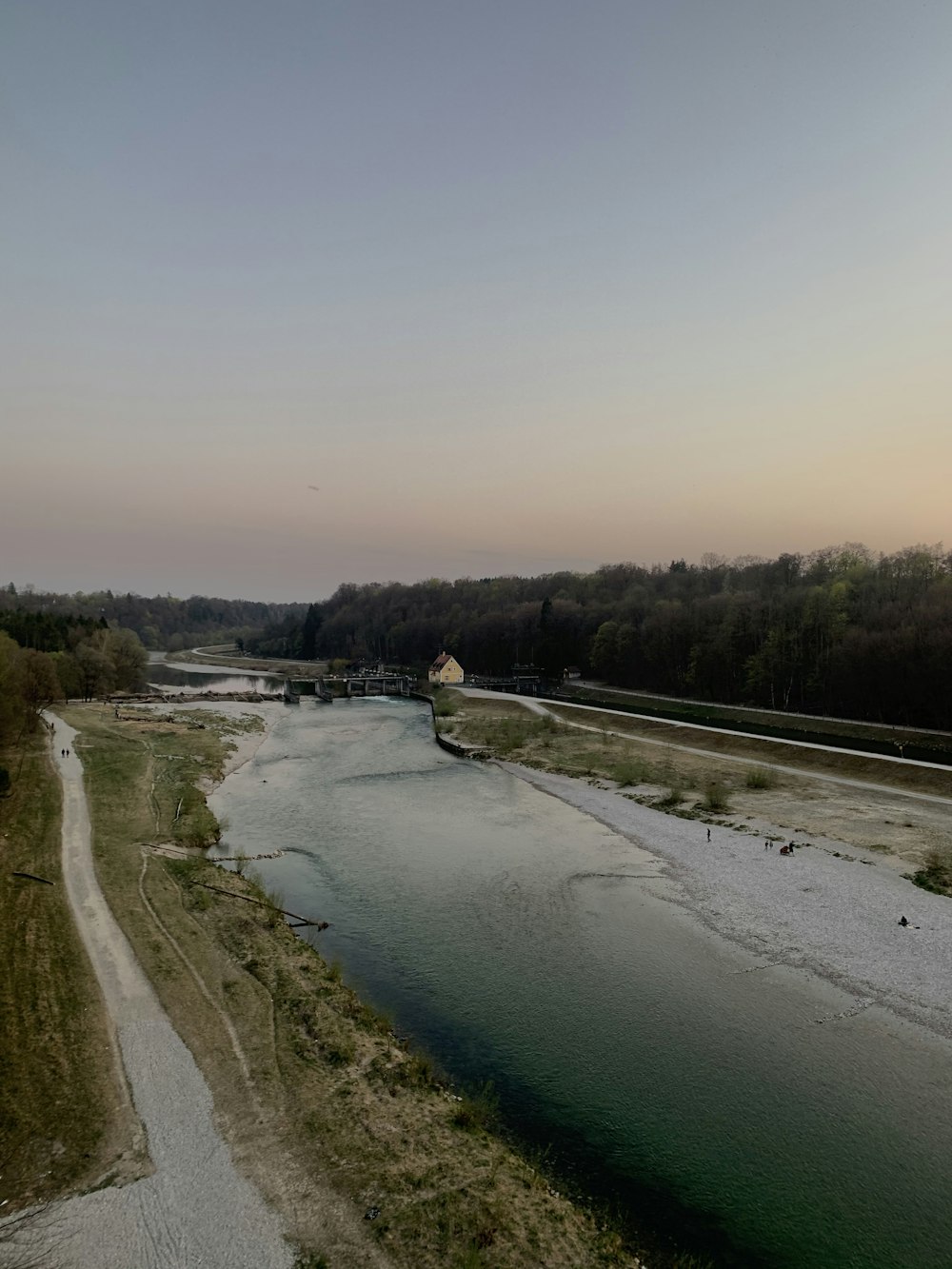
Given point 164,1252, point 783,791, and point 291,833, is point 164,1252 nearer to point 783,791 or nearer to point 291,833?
point 291,833

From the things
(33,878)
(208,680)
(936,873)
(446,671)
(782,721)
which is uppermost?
(446,671)

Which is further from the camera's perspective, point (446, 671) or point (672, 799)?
point (446, 671)

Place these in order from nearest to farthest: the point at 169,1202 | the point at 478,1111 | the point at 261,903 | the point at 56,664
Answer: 1. the point at 169,1202
2. the point at 478,1111
3. the point at 261,903
4. the point at 56,664

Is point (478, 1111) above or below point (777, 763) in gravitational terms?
below

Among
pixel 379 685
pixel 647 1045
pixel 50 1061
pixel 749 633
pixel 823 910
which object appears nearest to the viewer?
pixel 50 1061

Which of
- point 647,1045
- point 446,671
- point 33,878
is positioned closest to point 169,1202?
point 647,1045

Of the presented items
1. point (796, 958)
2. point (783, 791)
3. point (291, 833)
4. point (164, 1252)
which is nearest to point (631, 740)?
point (783, 791)

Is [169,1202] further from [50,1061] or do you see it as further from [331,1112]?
[50,1061]
